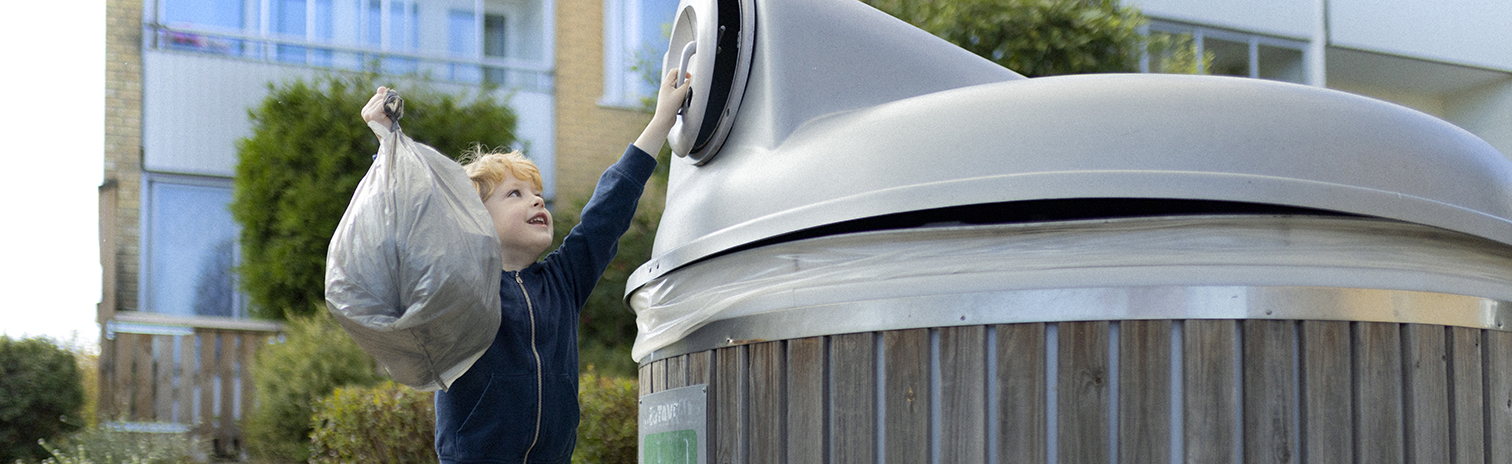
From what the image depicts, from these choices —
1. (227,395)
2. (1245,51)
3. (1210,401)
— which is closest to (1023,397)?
(1210,401)

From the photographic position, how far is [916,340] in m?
2.22

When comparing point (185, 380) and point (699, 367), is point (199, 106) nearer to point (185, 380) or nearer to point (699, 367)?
point (185, 380)

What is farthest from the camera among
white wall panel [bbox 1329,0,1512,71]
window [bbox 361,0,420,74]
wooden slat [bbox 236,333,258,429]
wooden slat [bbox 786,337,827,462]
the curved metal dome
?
white wall panel [bbox 1329,0,1512,71]

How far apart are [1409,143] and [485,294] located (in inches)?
70.0

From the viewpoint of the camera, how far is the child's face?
2572mm

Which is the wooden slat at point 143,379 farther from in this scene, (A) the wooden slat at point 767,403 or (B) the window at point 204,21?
(A) the wooden slat at point 767,403

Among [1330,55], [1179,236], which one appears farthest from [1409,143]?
[1330,55]

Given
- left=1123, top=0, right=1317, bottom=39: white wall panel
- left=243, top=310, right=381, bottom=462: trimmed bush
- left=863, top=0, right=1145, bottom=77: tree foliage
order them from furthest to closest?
1. left=1123, top=0, right=1317, bottom=39: white wall panel
2. left=863, top=0, right=1145, bottom=77: tree foliage
3. left=243, top=310, right=381, bottom=462: trimmed bush

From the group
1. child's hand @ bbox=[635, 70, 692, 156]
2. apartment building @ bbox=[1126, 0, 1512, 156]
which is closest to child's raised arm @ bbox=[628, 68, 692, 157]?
child's hand @ bbox=[635, 70, 692, 156]

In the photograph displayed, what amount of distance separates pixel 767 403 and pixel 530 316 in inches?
20.4

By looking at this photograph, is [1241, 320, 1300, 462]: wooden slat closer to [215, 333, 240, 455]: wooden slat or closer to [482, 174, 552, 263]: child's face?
[482, 174, 552, 263]: child's face

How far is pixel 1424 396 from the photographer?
84.7 inches

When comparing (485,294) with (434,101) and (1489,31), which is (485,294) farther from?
(1489,31)

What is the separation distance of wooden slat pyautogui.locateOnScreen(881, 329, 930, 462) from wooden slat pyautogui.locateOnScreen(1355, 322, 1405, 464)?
745 millimetres
